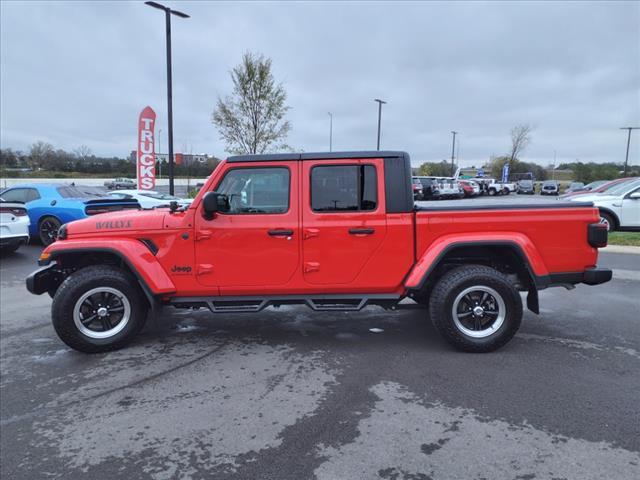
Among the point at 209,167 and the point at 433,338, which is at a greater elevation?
the point at 209,167

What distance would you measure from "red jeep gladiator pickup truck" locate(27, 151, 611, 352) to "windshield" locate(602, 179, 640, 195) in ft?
30.7

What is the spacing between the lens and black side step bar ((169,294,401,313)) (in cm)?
446

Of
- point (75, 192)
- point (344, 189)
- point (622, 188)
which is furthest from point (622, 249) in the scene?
point (75, 192)

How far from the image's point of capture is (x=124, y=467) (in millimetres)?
2691

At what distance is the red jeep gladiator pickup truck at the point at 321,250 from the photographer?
14.1 ft

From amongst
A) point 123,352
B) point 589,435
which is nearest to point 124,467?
point 123,352

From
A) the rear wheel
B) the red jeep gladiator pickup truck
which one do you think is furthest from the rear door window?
the rear wheel

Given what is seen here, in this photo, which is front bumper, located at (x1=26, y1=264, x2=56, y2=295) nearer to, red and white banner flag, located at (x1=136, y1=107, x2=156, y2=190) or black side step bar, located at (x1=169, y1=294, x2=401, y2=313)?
black side step bar, located at (x1=169, y1=294, x2=401, y2=313)

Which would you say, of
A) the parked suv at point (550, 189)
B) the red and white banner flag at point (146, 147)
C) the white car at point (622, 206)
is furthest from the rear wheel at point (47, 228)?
the parked suv at point (550, 189)

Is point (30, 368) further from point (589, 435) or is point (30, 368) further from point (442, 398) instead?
point (589, 435)

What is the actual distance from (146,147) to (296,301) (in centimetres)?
1758

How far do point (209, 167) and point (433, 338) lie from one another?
54.0m

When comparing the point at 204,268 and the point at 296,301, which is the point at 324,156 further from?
the point at 204,268

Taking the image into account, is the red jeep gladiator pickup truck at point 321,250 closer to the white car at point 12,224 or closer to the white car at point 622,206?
the white car at point 12,224
